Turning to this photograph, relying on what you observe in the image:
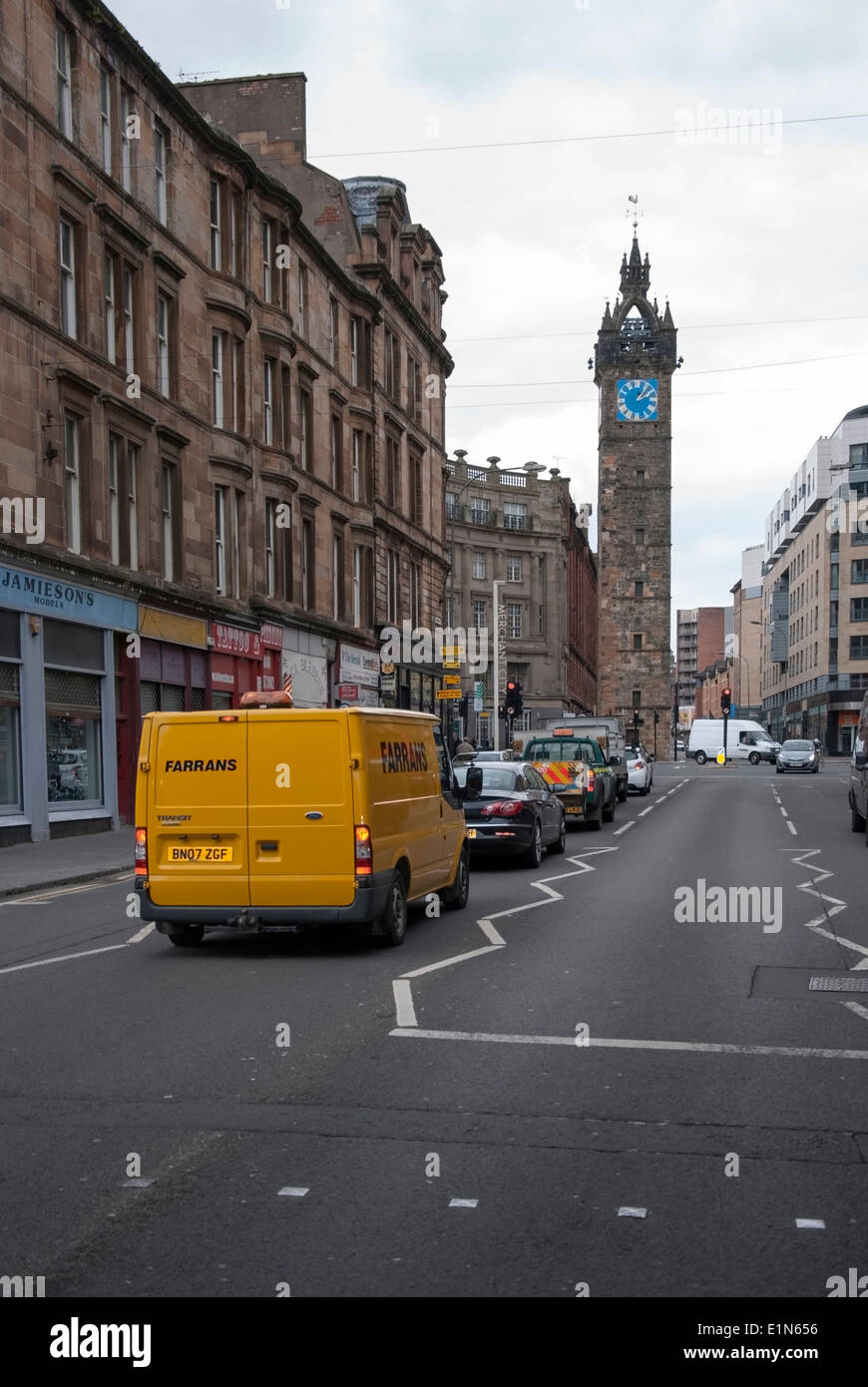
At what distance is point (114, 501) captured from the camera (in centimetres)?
2694

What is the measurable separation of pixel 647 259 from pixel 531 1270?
12908 cm

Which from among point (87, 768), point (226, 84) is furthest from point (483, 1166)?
point (226, 84)

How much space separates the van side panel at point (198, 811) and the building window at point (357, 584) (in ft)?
103

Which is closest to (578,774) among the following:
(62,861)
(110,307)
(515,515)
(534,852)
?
(534,852)

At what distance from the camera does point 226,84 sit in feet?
137

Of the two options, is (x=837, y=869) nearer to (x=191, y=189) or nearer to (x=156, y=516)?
(x=156, y=516)

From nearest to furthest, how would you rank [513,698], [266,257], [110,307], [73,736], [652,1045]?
[652,1045] < [73,736] < [110,307] < [266,257] < [513,698]

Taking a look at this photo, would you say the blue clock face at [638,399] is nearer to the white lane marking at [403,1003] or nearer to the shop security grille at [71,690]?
the shop security grille at [71,690]

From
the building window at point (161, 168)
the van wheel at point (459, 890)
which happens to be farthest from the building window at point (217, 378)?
the van wheel at point (459, 890)

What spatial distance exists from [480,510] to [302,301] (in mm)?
51048

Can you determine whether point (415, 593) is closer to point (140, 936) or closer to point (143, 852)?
point (140, 936)

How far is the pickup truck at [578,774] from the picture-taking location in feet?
85.1

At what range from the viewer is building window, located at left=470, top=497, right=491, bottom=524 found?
88.3 metres
